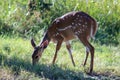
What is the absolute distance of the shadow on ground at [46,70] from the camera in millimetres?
7488

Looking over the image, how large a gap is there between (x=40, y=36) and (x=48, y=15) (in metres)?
1.26

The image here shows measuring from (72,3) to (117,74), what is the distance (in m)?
4.60

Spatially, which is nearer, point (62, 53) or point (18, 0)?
point (62, 53)

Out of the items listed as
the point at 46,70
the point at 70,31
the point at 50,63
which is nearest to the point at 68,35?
the point at 70,31

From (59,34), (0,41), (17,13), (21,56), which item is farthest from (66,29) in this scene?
(17,13)

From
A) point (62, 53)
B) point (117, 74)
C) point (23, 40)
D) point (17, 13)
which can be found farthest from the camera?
point (17, 13)

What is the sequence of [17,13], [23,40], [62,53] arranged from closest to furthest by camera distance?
[62,53]
[23,40]
[17,13]

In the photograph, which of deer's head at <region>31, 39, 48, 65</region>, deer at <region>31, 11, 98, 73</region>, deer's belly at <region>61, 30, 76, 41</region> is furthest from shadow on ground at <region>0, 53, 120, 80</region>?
deer's belly at <region>61, 30, 76, 41</region>

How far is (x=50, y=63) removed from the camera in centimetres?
870

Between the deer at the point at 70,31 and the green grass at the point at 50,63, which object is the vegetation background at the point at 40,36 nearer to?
the green grass at the point at 50,63

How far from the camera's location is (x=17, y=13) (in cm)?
1198

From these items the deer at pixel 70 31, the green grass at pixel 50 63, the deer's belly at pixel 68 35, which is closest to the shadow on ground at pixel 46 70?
the green grass at pixel 50 63

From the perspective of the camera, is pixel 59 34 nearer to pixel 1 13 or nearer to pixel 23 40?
pixel 23 40

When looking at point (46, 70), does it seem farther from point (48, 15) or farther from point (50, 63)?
point (48, 15)
